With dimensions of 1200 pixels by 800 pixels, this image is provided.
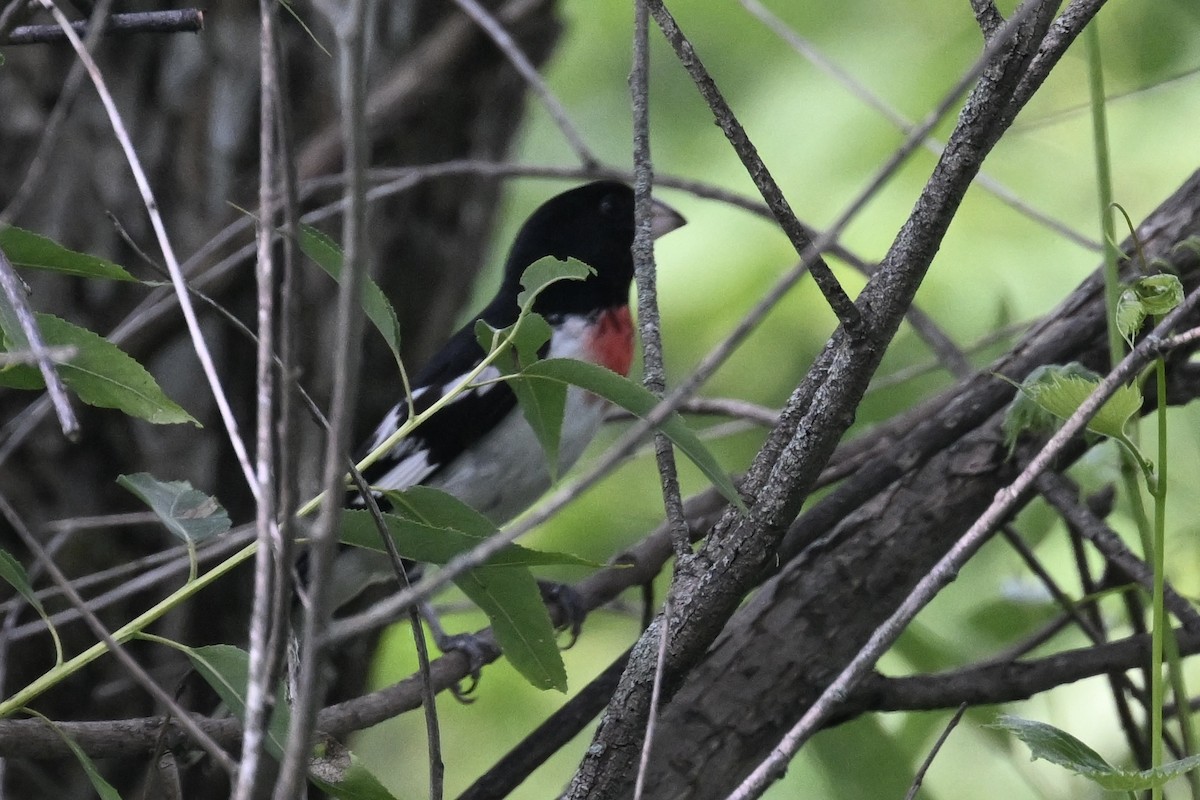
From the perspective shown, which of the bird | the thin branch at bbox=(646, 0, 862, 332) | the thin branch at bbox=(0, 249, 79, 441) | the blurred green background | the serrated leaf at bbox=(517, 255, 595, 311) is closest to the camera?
the thin branch at bbox=(0, 249, 79, 441)

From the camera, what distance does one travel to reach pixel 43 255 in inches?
34.6

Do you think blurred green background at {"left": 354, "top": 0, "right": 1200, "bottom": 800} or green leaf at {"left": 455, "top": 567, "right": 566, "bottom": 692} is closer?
green leaf at {"left": 455, "top": 567, "right": 566, "bottom": 692}

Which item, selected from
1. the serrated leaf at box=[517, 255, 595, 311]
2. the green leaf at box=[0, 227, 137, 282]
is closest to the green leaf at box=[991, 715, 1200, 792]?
the serrated leaf at box=[517, 255, 595, 311]

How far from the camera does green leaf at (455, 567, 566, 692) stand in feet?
2.99

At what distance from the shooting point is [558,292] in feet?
7.86

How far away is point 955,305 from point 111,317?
1.80 m

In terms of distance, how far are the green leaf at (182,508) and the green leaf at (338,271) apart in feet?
0.66

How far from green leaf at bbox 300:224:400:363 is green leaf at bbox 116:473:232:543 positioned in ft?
0.66

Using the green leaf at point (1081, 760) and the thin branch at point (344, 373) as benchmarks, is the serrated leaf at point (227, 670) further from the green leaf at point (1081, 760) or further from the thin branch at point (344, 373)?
the green leaf at point (1081, 760)

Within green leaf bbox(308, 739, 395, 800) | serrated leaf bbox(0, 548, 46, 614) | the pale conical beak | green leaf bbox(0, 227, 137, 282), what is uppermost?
the pale conical beak

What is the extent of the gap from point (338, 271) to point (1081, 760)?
617mm

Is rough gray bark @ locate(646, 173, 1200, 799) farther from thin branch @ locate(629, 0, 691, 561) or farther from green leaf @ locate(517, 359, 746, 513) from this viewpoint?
green leaf @ locate(517, 359, 746, 513)

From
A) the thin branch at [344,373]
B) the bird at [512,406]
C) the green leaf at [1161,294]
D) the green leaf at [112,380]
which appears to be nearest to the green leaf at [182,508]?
the green leaf at [112,380]

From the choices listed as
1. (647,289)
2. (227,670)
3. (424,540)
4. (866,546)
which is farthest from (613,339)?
(227,670)
